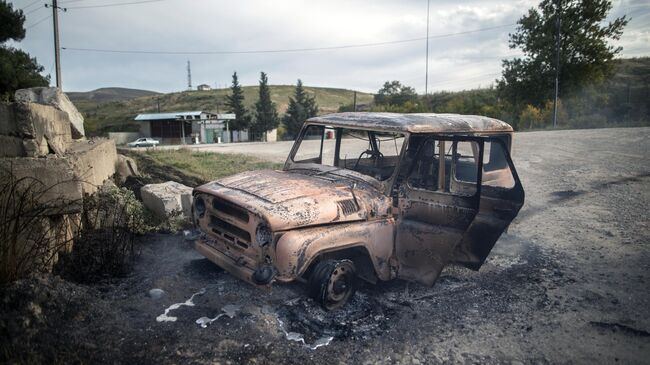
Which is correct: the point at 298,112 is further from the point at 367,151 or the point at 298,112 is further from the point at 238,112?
the point at 367,151

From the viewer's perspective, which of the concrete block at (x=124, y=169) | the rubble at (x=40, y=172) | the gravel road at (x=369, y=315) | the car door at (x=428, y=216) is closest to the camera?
the gravel road at (x=369, y=315)

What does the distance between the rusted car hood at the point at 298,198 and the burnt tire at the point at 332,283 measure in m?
0.40

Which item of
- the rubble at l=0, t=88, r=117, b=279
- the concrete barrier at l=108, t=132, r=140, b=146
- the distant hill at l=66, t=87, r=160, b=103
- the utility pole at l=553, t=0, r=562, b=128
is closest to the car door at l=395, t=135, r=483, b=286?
the rubble at l=0, t=88, r=117, b=279

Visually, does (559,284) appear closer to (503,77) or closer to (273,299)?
(273,299)

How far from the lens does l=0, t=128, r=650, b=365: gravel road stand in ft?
9.41

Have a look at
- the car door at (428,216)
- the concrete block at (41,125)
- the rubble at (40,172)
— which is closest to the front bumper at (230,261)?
the rubble at (40,172)

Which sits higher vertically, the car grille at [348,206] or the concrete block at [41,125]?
the concrete block at [41,125]

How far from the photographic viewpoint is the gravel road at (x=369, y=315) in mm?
2869

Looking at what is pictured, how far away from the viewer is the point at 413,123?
13.0 feet

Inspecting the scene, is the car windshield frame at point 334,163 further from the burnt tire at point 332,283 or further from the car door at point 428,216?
the burnt tire at point 332,283

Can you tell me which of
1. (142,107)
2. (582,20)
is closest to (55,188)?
(582,20)

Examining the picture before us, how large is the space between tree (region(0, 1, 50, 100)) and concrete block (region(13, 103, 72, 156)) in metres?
11.8

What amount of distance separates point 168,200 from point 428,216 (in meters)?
3.83

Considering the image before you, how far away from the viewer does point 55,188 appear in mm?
4121
